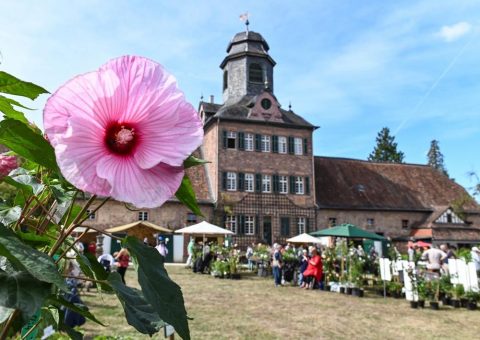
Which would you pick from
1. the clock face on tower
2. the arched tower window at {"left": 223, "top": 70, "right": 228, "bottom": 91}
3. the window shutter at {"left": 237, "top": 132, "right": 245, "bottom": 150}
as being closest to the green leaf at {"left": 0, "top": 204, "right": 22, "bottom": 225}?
the window shutter at {"left": 237, "top": 132, "right": 245, "bottom": 150}

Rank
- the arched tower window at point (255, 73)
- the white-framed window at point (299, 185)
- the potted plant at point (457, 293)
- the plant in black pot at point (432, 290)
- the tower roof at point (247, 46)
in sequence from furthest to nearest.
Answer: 1. the tower roof at point (247, 46)
2. the arched tower window at point (255, 73)
3. the white-framed window at point (299, 185)
4. the plant in black pot at point (432, 290)
5. the potted plant at point (457, 293)

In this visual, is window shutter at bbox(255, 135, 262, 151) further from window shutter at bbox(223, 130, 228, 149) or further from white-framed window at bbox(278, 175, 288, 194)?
white-framed window at bbox(278, 175, 288, 194)

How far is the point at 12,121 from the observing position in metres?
0.59

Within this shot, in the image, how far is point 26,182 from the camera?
0.85 m

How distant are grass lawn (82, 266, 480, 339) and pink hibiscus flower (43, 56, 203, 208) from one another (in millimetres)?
6088

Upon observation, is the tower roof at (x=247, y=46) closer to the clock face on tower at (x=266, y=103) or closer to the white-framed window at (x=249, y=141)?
the clock face on tower at (x=266, y=103)

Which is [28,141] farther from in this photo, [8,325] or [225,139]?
[225,139]

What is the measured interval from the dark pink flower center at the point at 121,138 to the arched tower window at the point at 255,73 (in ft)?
115

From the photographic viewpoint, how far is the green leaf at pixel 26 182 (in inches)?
32.1

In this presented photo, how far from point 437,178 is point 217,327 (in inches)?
1369

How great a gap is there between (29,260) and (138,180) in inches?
6.3

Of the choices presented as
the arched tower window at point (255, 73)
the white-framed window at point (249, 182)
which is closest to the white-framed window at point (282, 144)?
the white-framed window at point (249, 182)

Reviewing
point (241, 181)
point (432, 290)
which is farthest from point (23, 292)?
point (241, 181)

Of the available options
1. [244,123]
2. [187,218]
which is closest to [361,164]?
[244,123]
